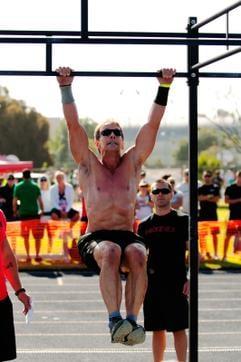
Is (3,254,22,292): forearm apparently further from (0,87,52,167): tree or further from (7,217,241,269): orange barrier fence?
(0,87,52,167): tree

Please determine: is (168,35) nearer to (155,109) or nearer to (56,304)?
(155,109)

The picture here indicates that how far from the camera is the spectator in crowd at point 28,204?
58.9 ft

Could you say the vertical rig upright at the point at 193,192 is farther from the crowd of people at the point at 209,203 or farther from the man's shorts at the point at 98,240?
the crowd of people at the point at 209,203

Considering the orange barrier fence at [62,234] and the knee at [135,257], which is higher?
the knee at [135,257]

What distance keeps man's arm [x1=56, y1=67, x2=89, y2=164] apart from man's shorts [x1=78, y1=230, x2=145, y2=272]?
53 cm

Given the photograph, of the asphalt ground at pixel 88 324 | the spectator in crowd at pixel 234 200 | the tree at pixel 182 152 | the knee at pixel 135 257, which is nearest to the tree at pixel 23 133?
the tree at pixel 182 152

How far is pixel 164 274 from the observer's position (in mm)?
8711

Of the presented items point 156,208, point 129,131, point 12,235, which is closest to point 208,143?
point 129,131

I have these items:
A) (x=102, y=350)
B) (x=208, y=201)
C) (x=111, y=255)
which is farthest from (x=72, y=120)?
(x=208, y=201)

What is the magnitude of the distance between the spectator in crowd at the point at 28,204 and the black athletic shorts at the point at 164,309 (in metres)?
9.40

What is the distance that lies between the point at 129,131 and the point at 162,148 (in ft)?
42.8

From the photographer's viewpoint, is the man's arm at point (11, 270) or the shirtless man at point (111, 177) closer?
the shirtless man at point (111, 177)

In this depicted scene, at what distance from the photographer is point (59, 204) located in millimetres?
18438

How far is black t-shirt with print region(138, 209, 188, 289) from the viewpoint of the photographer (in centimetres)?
871
